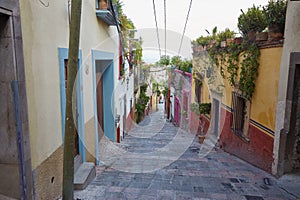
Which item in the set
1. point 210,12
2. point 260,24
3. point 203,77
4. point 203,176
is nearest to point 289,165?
point 203,176

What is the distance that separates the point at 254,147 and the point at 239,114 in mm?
1428

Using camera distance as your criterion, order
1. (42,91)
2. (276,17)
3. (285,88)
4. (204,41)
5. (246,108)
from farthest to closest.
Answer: (204,41)
(246,108)
(276,17)
(285,88)
(42,91)

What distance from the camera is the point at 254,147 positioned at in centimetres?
545

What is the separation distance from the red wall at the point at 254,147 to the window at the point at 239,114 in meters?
0.21

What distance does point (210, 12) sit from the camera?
11.4 meters

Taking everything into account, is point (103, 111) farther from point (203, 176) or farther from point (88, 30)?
point (203, 176)

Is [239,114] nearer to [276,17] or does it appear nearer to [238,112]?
[238,112]

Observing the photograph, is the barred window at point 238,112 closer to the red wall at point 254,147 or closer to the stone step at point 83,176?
the red wall at point 254,147

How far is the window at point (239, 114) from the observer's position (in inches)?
254

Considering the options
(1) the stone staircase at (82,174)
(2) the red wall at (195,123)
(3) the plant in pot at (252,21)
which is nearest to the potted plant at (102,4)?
(3) the plant in pot at (252,21)

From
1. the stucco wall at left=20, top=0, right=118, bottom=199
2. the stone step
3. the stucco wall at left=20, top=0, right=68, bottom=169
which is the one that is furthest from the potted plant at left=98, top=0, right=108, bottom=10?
the stone step

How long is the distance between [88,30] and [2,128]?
305 cm

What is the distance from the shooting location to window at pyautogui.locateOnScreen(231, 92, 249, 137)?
646cm

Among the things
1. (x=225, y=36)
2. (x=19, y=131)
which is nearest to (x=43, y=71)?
(x=19, y=131)
